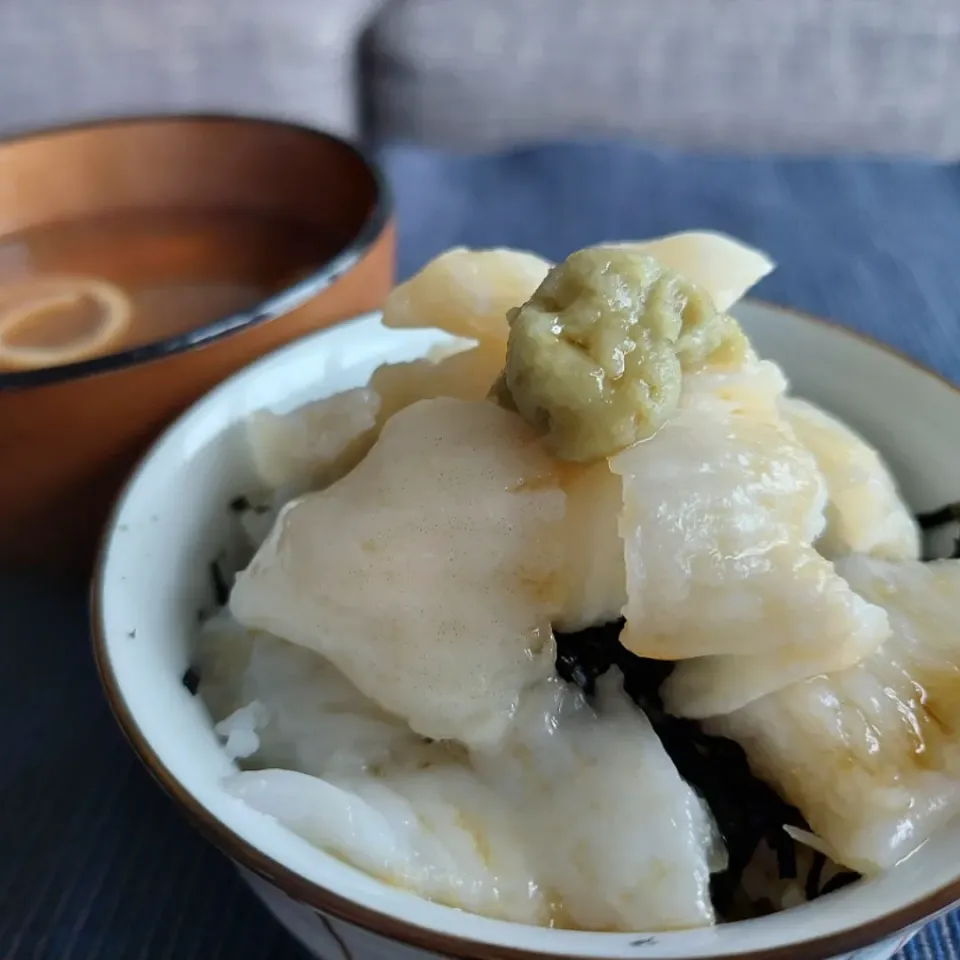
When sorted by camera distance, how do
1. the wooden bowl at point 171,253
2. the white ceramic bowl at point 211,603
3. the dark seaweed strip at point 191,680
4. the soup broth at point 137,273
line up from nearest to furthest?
the white ceramic bowl at point 211,603
the dark seaweed strip at point 191,680
the wooden bowl at point 171,253
the soup broth at point 137,273

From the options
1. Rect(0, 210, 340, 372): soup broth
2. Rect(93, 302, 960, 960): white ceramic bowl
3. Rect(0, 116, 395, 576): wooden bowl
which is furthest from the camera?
Rect(0, 210, 340, 372): soup broth

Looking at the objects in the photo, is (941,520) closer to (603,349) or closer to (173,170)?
(603,349)

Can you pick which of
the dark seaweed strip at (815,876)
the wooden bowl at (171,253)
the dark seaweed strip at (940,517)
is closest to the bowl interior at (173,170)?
the wooden bowl at (171,253)

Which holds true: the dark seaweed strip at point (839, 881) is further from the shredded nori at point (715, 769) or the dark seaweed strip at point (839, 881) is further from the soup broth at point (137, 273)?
the soup broth at point (137, 273)

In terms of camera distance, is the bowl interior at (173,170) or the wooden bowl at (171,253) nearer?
the wooden bowl at (171,253)

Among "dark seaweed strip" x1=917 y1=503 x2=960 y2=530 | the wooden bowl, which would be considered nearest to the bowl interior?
the wooden bowl

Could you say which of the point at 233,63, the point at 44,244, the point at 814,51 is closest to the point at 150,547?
the point at 44,244

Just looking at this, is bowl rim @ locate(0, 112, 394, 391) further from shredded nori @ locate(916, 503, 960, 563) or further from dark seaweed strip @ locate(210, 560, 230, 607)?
shredded nori @ locate(916, 503, 960, 563)
